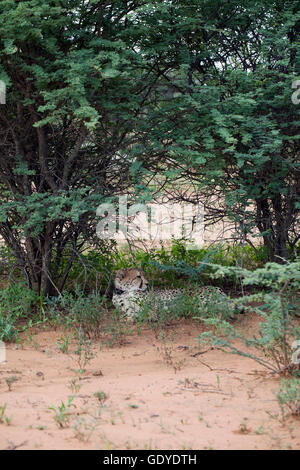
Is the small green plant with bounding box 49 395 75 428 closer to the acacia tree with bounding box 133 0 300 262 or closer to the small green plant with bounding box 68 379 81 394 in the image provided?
the small green plant with bounding box 68 379 81 394

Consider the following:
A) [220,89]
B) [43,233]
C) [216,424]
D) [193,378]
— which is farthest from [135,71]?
[216,424]

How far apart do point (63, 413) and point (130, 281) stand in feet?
8.86

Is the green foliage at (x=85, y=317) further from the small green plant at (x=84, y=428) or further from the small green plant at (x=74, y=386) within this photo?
the small green plant at (x=84, y=428)

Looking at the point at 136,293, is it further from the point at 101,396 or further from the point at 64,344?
the point at 101,396

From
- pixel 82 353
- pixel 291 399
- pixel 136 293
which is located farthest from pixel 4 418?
pixel 136 293

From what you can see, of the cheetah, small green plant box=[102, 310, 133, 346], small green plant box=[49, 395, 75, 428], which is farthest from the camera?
the cheetah

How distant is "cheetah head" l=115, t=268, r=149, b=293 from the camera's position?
588cm

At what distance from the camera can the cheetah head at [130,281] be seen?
19.3 ft

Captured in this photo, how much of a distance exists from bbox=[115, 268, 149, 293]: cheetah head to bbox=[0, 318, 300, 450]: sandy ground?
904 mm

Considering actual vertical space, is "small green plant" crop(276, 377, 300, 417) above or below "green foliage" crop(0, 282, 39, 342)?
below

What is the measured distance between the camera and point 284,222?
6227mm

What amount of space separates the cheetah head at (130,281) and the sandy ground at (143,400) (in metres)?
0.90

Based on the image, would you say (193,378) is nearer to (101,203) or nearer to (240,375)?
(240,375)

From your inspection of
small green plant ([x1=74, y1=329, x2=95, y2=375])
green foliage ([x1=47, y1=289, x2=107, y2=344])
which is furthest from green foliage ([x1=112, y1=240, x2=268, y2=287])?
small green plant ([x1=74, y1=329, x2=95, y2=375])
